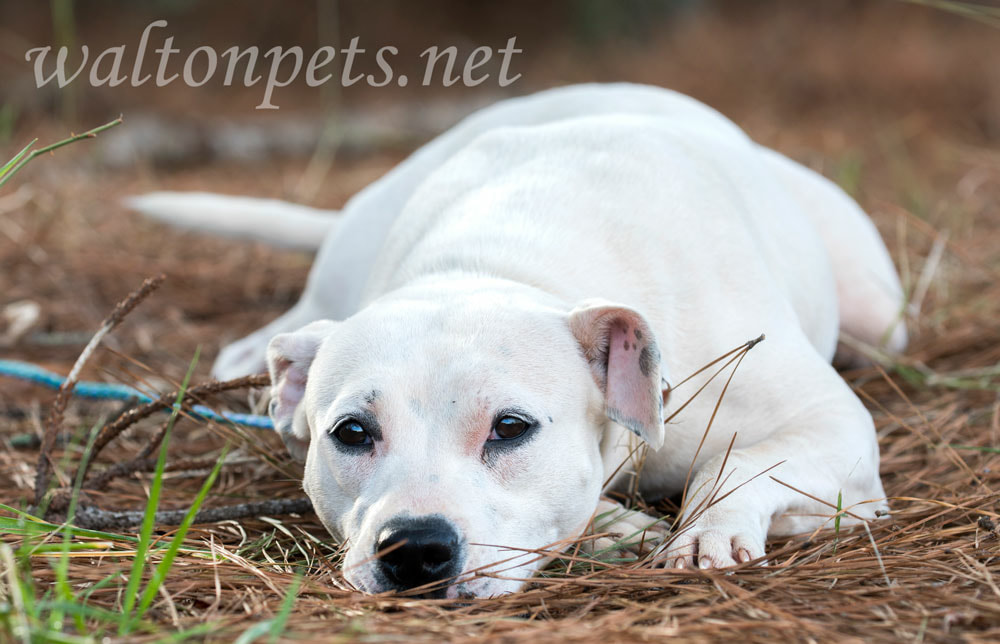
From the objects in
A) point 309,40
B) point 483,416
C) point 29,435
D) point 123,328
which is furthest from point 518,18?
point 483,416

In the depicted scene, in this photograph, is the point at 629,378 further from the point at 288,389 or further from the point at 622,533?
the point at 288,389

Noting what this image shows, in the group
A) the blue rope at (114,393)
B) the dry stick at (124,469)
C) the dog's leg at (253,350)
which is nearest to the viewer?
the dry stick at (124,469)

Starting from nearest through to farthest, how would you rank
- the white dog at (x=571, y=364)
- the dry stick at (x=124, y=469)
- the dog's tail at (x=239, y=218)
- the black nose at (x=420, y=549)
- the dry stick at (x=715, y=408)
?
the black nose at (x=420, y=549)
the white dog at (x=571, y=364)
the dry stick at (x=715, y=408)
the dry stick at (x=124, y=469)
the dog's tail at (x=239, y=218)

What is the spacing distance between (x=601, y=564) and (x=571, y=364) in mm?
373

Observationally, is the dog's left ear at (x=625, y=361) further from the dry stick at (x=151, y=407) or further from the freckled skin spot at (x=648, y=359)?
the dry stick at (x=151, y=407)

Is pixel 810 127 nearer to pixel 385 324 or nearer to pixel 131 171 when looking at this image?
pixel 131 171

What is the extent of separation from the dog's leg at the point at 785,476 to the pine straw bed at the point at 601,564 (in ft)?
0.18

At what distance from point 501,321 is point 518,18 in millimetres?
9590

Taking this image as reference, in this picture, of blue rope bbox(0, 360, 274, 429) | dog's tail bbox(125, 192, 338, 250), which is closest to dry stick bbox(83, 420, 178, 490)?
blue rope bbox(0, 360, 274, 429)

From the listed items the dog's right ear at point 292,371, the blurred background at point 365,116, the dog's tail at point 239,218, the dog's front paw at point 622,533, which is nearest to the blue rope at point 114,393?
the dog's right ear at point 292,371

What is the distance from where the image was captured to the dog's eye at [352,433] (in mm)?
1832

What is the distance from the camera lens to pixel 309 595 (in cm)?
173

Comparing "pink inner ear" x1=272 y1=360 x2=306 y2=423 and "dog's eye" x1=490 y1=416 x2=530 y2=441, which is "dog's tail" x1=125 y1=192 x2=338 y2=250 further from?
"dog's eye" x1=490 y1=416 x2=530 y2=441

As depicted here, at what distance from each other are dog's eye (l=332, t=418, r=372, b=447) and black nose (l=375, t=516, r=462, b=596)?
24 cm
